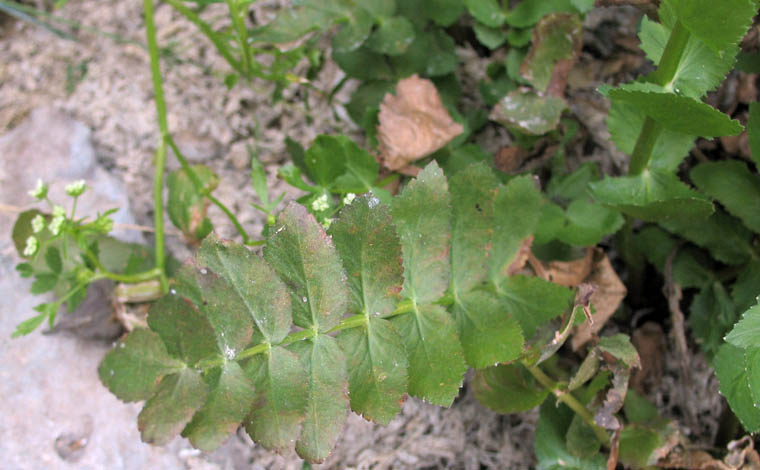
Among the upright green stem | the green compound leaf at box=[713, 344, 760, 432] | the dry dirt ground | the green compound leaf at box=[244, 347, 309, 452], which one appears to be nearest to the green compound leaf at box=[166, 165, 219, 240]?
the upright green stem

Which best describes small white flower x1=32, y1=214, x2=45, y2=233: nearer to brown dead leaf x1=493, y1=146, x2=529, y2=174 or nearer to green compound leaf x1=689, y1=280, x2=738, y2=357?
brown dead leaf x1=493, y1=146, x2=529, y2=174

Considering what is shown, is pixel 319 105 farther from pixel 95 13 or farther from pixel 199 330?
pixel 199 330

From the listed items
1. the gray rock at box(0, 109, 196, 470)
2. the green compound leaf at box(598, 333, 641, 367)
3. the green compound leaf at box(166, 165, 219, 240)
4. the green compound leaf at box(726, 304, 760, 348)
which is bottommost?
the gray rock at box(0, 109, 196, 470)

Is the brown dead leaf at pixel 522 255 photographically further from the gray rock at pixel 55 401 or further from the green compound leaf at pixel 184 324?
the gray rock at pixel 55 401

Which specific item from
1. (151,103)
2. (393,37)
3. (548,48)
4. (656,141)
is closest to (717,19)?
(656,141)

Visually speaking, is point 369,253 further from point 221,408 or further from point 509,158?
point 509,158

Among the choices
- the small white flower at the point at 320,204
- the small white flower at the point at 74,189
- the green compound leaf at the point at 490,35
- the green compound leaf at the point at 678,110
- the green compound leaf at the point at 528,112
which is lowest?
the small white flower at the point at 74,189

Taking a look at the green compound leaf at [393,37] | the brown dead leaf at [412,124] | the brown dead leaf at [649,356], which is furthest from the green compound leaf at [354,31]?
the brown dead leaf at [649,356]
